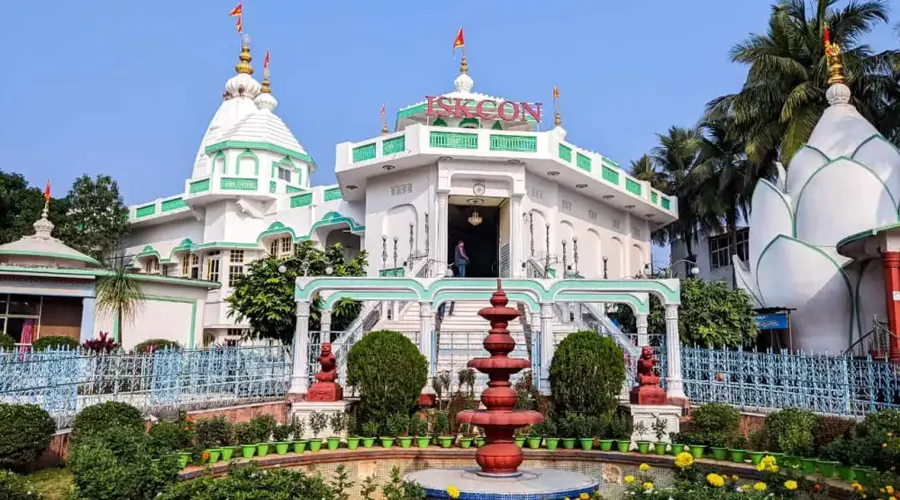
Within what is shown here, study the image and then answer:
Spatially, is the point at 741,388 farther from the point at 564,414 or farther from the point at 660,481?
the point at 660,481

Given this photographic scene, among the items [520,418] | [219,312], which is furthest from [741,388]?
[219,312]

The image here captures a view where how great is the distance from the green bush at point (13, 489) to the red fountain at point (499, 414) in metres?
4.34

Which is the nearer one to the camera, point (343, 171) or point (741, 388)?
point (741, 388)

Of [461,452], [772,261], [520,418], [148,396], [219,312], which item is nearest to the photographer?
[520,418]

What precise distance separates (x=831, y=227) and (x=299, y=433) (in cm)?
1598

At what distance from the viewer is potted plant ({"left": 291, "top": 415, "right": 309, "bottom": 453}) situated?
10.5 meters

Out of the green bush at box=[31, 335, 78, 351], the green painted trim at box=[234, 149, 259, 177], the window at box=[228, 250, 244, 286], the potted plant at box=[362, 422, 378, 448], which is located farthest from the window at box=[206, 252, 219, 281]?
the potted plant at box=[362, 422, 378, 448]

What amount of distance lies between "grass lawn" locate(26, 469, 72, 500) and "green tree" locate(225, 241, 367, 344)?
8428mm

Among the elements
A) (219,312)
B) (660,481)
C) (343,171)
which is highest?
(343,171)

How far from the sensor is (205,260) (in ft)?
98.2

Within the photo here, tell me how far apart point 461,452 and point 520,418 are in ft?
12.1

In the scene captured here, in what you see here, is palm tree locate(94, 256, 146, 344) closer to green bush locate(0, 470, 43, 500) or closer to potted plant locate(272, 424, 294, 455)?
potted plant locate(272, 424, 294, 455)

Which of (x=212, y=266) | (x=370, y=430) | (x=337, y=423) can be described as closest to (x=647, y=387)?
(x=370, y=430)

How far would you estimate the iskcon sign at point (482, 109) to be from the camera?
2294 cm
